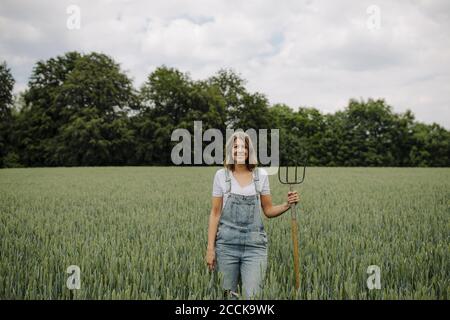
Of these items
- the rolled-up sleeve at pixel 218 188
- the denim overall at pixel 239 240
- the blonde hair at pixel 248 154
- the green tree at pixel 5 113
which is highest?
the green tree at pixel 5 113

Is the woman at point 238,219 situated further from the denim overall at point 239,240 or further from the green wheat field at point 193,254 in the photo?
the green wheat field at point 193,254

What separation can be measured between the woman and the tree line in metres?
32.7

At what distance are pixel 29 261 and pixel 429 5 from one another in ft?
34.3

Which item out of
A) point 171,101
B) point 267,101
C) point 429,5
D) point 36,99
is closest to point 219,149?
point 171,101

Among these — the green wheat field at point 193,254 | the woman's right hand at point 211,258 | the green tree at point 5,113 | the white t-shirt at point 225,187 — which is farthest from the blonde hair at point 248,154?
the green tree at point 5,113

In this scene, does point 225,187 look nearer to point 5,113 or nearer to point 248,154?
point 248,154

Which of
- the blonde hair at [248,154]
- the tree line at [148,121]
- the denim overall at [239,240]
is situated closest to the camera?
the denim overall at [239,240]

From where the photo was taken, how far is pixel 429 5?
9078 mm

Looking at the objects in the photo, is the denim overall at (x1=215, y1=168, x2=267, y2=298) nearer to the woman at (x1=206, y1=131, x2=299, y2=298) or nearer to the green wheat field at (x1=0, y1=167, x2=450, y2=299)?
the woman at (x1=206, y1=131, x2=299, y2=298)

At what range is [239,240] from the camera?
10.8 ft

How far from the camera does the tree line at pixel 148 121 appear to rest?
42.0 m

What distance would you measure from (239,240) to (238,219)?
194 mm

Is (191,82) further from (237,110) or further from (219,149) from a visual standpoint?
(219,149)

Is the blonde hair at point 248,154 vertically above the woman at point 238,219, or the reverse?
the blonde hair at point 248,154
